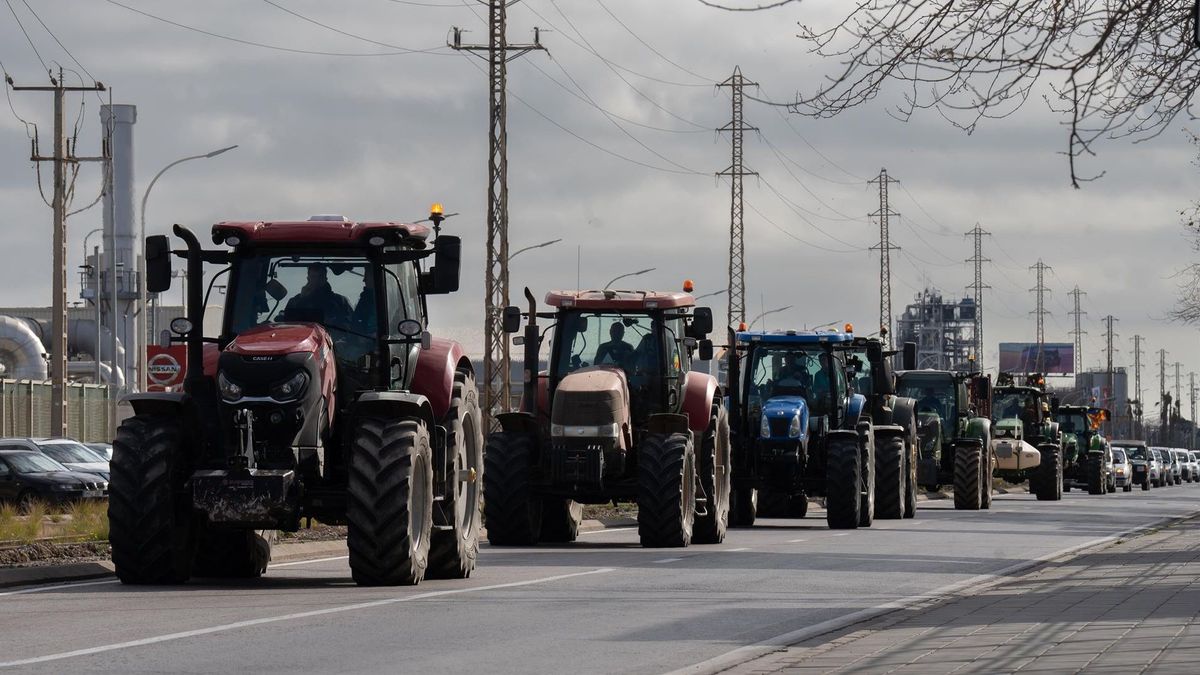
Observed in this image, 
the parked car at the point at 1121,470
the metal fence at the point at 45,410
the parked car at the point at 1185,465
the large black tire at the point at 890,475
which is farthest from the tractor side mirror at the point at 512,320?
the parked car at the point at 1185,465

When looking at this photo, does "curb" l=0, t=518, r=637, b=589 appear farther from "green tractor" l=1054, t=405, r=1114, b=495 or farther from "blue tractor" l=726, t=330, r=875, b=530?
"green tractor" l=1054, t=405, r=1114, b=495

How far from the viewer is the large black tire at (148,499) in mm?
15531

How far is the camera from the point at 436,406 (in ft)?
57.2

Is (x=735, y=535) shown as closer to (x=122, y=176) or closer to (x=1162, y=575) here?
(x=1162, y=575)

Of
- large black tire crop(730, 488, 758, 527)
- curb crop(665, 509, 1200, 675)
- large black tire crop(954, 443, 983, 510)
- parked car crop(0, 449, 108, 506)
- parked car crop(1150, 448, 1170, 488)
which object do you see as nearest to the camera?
curb crop(665, 509, 1200, 675)

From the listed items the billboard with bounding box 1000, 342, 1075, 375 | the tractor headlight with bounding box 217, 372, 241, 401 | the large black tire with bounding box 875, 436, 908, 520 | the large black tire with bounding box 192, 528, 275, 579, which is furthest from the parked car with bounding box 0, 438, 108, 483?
the billboard with bounding box 1000, 342, 1075, 375

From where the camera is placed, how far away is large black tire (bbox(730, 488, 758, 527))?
30406 millimetres

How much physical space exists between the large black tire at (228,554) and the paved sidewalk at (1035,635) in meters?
6.07

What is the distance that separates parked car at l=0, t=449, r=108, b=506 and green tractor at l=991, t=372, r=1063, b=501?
68.3 feet

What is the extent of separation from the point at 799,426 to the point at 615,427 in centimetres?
709

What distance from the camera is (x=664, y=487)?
2211cm

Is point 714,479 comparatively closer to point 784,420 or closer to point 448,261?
point 784,420

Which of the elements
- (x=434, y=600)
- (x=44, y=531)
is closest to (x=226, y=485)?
(x=434, y=600)

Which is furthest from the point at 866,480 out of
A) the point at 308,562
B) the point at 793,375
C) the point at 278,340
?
the point at 278,340
